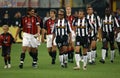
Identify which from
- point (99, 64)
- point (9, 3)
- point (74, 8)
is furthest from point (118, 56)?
point (9, 3)

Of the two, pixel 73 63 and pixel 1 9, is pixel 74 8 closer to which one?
pixel 1 9

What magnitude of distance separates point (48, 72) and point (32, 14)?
9.33 feet

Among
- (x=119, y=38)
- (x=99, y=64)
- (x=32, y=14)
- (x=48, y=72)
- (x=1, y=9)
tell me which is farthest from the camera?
(x=1, y=9)

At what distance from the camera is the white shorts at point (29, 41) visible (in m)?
20.6

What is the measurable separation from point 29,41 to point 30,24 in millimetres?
683

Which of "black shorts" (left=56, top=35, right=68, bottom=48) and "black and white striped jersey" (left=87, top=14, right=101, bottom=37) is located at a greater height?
"black and white striped jersey" (left=87, top=14, right=101, bottom=37)

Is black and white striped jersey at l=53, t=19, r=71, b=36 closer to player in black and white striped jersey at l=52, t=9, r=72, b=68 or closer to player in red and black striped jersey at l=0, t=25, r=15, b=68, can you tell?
player in black and white striped jersey at l=52, t=9, r=72, b=68

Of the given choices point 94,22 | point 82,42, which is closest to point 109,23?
point 94,22

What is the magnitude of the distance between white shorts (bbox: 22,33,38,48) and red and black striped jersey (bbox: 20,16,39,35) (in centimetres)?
16

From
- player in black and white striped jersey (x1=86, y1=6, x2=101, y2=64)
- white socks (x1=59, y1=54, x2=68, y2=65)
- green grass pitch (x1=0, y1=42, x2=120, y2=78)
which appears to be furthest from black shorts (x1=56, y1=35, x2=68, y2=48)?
player in black and white striped jersey (x1=86, y1=6, x2=101, y2=64)

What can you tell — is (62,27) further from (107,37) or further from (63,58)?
(107,37)

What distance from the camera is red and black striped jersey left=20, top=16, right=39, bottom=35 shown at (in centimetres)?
2073

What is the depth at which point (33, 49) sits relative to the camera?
68.4 ft

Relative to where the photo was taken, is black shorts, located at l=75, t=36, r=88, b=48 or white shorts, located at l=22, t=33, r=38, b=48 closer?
black shorts, located at l=75, t=36, r=88, b=48
